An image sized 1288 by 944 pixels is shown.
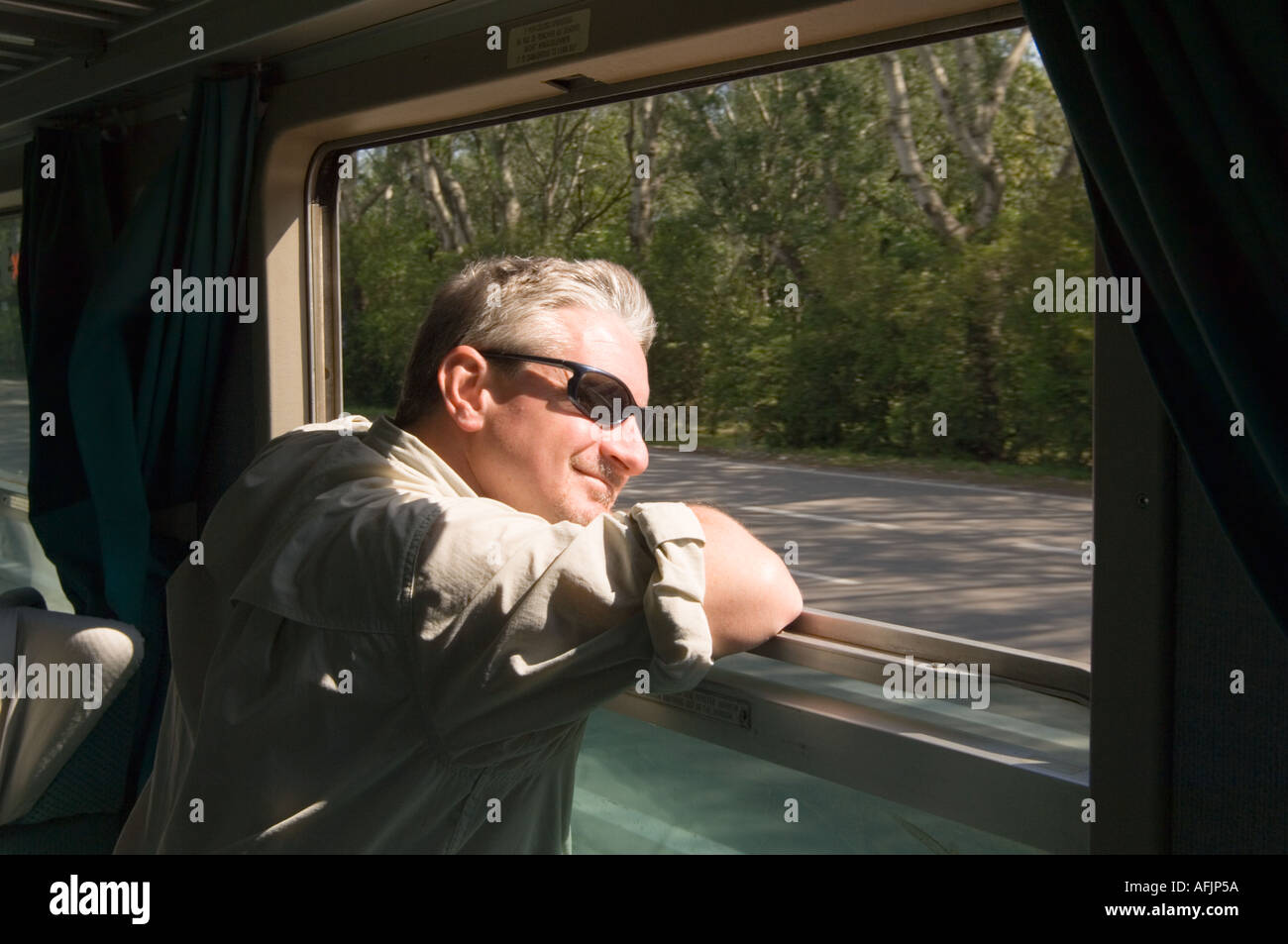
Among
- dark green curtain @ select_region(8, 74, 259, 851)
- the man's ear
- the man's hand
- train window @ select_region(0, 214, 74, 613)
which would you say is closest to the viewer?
the man's hand

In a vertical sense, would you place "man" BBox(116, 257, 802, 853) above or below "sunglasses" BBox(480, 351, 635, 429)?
below

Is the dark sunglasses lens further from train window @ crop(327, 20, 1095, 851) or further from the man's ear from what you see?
train window @ crop(327, 20, 1095, 851)

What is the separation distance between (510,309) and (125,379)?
196 centimetres

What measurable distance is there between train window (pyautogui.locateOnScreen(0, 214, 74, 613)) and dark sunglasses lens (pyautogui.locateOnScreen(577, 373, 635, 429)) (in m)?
3.73

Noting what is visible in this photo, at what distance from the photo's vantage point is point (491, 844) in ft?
5.47

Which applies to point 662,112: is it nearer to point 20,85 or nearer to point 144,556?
point 144,556

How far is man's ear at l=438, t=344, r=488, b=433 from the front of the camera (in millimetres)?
1847

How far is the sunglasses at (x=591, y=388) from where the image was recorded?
6.14 feet

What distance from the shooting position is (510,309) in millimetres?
1911

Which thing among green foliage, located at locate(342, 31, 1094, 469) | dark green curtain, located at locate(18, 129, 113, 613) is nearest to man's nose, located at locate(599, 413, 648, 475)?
green foliage, located at locate(342, 31, 1094, 469)

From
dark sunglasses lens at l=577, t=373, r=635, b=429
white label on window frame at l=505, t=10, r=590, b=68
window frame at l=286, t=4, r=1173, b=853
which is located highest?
white label on window frame at l=505, t=10, r=590, b=68
